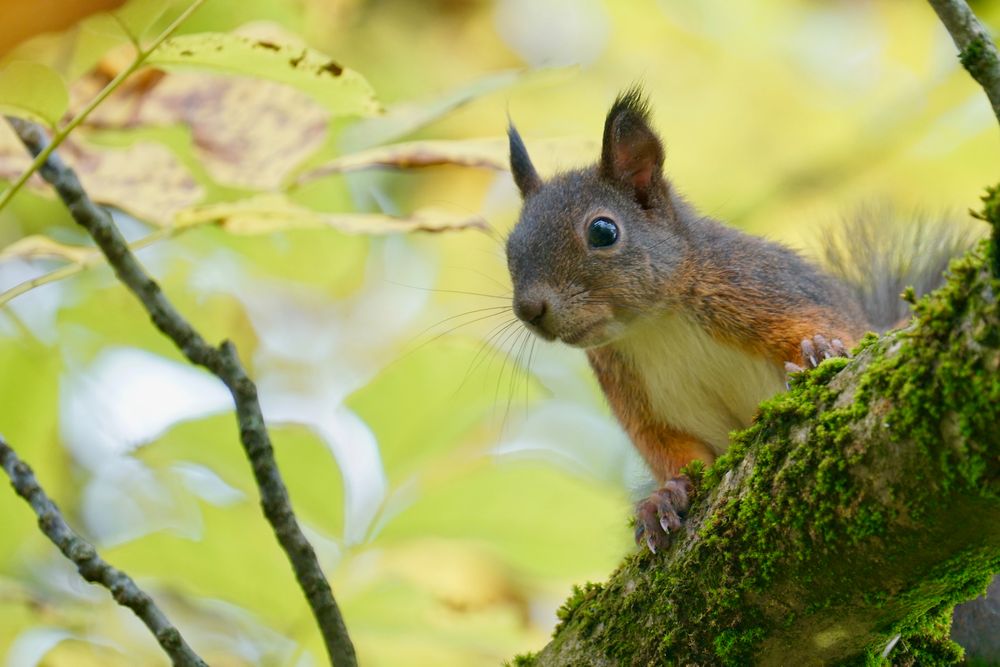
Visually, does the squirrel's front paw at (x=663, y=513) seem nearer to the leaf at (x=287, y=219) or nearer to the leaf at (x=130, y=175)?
the leaf at (x=287, y=219)

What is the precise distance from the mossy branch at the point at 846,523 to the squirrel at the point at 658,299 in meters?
0.89

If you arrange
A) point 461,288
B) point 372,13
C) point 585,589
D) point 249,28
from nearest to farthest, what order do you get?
point 249,28
point 585,589
point 461,288
point 372,13

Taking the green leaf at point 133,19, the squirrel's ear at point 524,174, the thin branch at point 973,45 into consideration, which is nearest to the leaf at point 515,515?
the squirrel's ear at point 524,174

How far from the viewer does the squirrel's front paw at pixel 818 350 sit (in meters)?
2.41

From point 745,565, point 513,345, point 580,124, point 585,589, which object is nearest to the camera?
point 745,565

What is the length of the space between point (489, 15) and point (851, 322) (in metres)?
2.40

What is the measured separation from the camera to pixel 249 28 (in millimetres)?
1902

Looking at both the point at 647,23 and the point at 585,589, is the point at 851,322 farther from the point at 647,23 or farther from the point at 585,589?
the point at 647,23

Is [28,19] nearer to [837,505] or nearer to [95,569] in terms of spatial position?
[95,569]

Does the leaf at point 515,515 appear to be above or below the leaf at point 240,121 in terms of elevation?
below

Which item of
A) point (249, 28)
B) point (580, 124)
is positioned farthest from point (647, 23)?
point (249, 28)

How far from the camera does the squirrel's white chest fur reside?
2859 millimetres

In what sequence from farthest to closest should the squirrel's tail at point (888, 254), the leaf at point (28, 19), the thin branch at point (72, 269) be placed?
the squirrel's tail at point (888, 254) < the thin branch at point (72, 269) < the leaf at point (28, 19)

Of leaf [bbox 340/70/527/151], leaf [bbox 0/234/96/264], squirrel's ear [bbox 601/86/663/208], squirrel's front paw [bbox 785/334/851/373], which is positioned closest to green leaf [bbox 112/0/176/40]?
leaf [bbox 340/70/527/151]
